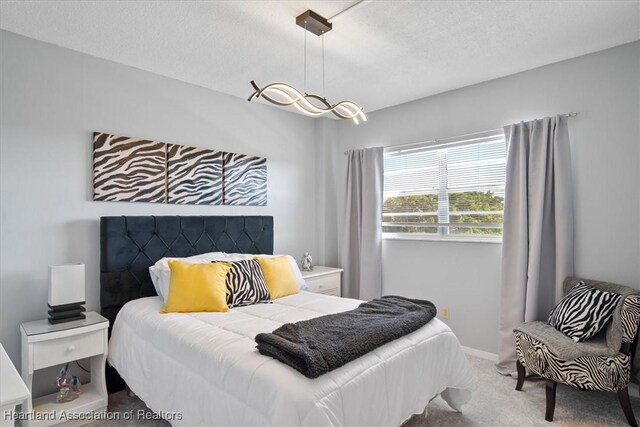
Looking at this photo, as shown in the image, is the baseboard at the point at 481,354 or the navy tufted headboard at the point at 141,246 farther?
the baseboard at the point at 481,354

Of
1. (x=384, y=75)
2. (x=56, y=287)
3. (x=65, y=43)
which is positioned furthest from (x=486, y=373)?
(x=65, y=43)

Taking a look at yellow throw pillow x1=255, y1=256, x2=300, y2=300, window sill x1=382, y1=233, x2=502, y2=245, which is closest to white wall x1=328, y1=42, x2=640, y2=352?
window sill x1=382, y1=233, x2=502, y2=245

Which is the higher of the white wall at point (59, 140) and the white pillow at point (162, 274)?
the white wall at point (59, 140)

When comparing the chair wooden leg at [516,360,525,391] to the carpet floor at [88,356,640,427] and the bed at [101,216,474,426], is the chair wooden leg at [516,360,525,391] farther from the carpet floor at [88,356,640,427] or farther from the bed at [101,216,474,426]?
the bed at [101,216,474,426]

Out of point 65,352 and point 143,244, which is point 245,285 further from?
point 65,352

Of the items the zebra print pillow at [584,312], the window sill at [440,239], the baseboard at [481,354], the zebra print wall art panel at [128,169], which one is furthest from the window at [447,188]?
the zebra print wall art panel at [128,169]

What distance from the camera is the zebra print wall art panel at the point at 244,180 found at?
3682mm

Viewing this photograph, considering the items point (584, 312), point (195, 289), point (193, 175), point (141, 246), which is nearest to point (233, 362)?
point (195, 289)

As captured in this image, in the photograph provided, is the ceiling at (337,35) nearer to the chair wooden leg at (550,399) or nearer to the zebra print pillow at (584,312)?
the zebra print pillow at (584,312)

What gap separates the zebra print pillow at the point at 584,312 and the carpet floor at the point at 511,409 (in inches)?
19.7

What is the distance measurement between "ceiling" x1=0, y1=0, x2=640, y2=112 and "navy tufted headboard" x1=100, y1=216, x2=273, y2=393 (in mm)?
1303

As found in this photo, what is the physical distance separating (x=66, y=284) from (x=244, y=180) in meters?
1.84

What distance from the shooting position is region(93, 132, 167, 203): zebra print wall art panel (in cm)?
285

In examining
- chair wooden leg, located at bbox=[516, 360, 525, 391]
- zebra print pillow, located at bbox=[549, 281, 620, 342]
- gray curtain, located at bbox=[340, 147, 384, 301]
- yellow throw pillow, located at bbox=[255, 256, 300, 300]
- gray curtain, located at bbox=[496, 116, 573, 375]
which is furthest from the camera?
gray curtain, located at bbox=[340, 147, 384, 301]
